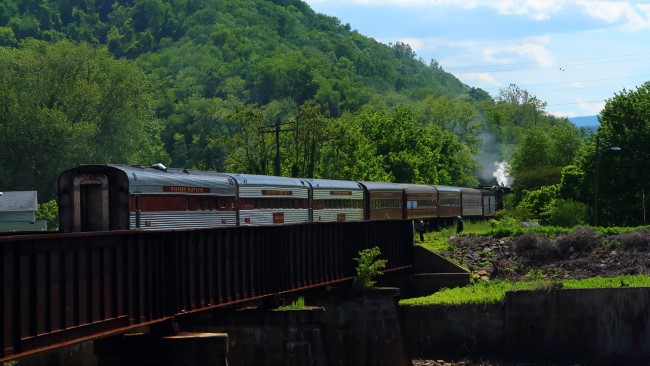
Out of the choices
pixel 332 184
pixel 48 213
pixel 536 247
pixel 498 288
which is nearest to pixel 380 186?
pixel 332 184

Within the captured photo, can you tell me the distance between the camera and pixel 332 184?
55.8m

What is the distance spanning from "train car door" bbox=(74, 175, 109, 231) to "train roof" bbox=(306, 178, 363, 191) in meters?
20.0

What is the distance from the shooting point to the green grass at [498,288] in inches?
1879

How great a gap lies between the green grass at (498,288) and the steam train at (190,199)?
7.04 metres

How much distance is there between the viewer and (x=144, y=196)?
33656 mm

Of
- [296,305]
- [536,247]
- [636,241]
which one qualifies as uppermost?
[636,241]

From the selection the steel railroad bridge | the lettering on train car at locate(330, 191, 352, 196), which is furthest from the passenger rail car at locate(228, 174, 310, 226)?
the steel railroad bridge

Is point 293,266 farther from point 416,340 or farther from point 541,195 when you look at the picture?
point 541,195

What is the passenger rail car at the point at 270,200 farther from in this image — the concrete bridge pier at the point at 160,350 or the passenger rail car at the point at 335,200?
the concrete bridge pier at the point at 160,350

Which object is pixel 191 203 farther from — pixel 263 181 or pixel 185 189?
pixel 263 181

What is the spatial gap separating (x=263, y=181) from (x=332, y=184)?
11.0 meters

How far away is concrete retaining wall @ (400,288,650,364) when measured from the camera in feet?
151

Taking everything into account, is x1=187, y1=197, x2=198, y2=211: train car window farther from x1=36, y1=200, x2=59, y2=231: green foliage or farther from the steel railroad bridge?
x1=36, y1=200, x2=59, y2=231: green foliage

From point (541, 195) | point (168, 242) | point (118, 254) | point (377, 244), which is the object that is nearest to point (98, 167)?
point (168, 242)
